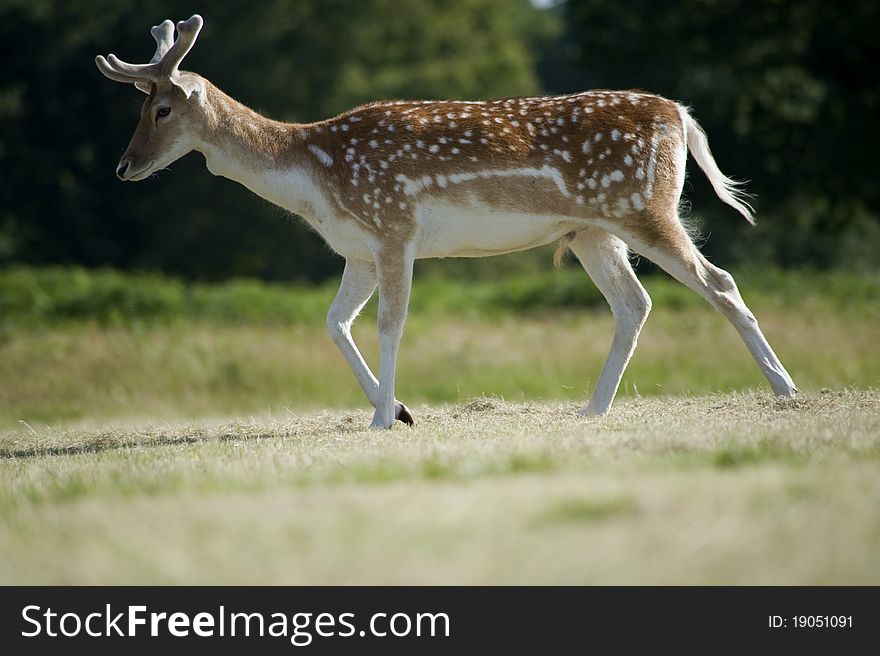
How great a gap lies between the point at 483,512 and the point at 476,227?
13.9ft

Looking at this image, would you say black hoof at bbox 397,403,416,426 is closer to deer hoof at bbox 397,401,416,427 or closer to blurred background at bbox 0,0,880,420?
deer hoof at bbox 397,401,416,427

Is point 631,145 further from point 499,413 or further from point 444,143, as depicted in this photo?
point 499,413

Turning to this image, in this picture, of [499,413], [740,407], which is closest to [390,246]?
[499,413]

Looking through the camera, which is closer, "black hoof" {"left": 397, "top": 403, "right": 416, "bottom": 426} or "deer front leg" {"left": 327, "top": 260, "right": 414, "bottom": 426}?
"black hoof" {"left": 397, "top": 403, "right": 416, "bottom": 426}

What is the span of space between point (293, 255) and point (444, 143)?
32.0 m

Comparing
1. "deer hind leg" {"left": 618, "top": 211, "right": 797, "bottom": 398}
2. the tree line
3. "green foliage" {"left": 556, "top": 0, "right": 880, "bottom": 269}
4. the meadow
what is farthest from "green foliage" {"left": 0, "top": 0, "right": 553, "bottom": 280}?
"deer hind leg" {"left": 618, "top": 211, "right": 797, "bottom": 398}

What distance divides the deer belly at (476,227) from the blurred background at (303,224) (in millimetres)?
2617

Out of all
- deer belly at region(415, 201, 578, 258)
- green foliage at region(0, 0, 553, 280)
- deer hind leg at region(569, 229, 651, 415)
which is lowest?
green foliage at region(0, 0, 553, 280)

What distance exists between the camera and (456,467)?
605 centimetres

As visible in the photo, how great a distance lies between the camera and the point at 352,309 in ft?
30.9

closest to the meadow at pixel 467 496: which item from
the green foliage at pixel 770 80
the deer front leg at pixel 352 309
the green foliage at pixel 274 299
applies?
the deer front leg at pixel 352 309

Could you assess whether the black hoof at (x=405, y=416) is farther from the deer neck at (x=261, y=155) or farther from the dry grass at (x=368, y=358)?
the dry grass at (x=368, y=358)

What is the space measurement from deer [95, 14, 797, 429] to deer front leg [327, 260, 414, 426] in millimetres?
41

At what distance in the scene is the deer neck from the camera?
9.05 meters
